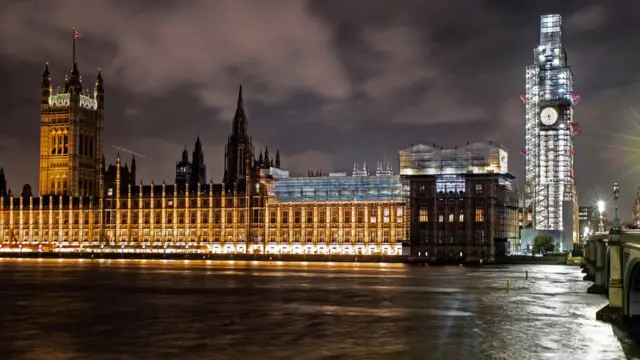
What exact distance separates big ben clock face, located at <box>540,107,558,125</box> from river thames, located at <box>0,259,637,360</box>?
365 ft

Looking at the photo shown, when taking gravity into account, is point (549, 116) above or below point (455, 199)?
above

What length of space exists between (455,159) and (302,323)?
11503 cm

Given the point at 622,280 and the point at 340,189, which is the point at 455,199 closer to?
the point at 340,189

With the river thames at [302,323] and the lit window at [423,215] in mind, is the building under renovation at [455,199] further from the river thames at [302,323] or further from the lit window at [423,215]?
the river thames at [302,323]

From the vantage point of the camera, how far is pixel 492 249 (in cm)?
15338

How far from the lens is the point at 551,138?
18012cm

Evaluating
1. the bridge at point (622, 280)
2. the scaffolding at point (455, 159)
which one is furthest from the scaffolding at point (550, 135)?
the bridge at point (622, 280)

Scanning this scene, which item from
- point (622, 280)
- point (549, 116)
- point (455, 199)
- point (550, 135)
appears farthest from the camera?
point (550, 135)

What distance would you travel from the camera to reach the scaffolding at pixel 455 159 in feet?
505

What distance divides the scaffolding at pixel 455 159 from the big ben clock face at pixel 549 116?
23.8 meters

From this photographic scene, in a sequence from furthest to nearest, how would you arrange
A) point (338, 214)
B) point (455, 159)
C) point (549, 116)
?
point (549, 116) → point (338, 214) → point (455, 159)

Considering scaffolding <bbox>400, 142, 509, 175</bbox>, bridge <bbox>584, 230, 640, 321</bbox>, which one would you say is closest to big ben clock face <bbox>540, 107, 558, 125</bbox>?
scaffolding <bbox>400, 142, 509, 175</bbox>

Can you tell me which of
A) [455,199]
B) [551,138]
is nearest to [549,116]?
[551,138]

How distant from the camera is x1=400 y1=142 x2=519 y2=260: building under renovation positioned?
153625 mm
